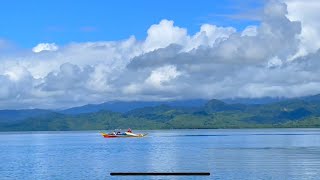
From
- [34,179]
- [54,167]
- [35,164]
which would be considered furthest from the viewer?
[35,164]

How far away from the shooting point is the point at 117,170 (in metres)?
149

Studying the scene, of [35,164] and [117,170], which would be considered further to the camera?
[35,164]

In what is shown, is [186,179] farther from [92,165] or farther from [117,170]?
[92,165]

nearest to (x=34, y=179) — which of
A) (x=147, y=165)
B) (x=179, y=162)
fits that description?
(x=147, y=165)

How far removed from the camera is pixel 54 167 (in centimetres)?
16175

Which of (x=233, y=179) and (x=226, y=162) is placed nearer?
(x=233, y=179)

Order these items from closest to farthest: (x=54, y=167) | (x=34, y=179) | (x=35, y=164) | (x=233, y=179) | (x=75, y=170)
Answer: (x=233, y=179) → (x=34, y=179) → (x=75, y=170) → (x=54, y=167) → (x=35, y=164)

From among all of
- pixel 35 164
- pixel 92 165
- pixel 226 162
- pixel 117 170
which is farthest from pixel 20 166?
pixel 226 162

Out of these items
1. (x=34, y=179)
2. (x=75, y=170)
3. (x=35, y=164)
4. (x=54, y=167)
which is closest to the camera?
(x=34, y=179)

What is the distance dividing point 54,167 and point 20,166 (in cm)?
1344

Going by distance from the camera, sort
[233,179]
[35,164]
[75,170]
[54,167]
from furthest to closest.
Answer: [35,164] → [54,167] → [75,170] → [233,179]

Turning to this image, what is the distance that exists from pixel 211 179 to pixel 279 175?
16687 millimetres

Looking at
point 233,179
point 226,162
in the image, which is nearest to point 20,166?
point 226,162

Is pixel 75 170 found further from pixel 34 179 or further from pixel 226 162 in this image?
pixel 226 162
